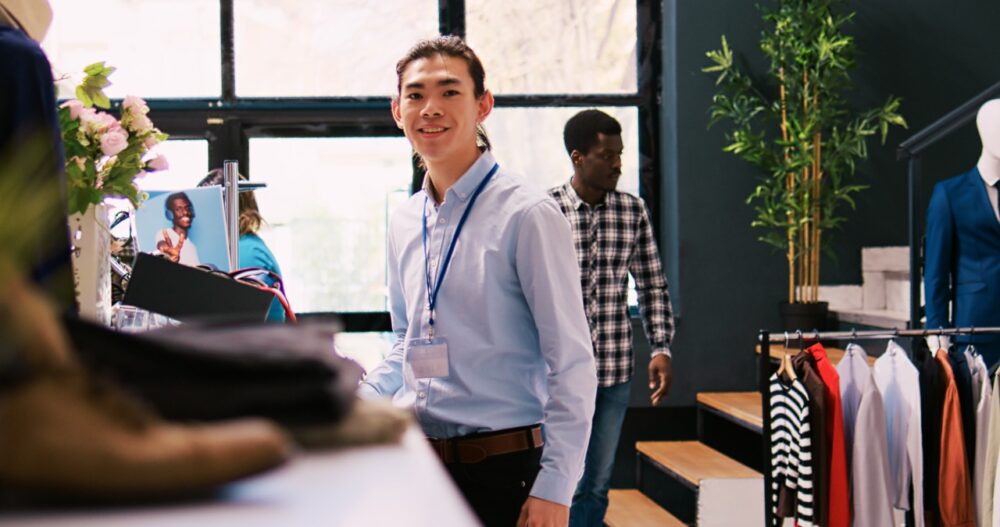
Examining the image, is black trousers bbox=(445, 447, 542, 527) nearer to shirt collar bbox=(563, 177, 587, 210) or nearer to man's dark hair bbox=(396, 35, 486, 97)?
man's dark hair bbox=(396, 35, 486, 97)

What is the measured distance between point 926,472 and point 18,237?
3.25m

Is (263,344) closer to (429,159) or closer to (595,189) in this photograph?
(429,159)

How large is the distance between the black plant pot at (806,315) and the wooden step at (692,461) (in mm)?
764

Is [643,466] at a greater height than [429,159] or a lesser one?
lesser

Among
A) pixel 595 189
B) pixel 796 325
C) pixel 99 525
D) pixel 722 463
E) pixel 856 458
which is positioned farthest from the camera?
pixel 796 325

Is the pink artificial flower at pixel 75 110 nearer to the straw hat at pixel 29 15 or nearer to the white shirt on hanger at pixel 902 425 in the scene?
the straw hat at pixel 29 15

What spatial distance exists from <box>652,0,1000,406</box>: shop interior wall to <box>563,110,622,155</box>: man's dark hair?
1358 millimetres

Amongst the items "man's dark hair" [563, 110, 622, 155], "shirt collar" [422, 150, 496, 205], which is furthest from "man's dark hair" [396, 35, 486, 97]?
"man's dark hair" [563, 110, 622, 155]

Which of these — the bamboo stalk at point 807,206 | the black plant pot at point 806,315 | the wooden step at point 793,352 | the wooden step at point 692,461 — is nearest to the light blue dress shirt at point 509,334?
the wooden step at point 692,461

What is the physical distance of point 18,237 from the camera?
0.37 meters

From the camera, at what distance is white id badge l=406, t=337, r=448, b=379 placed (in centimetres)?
198

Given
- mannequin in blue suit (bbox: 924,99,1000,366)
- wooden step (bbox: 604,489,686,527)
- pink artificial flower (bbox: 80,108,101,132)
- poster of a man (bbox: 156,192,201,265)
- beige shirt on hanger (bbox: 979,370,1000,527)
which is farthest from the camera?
wooden step (bbox: 604,489,686,527)

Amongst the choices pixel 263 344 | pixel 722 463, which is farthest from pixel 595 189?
pixel 263 344

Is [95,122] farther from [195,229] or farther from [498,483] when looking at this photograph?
[195,229]
